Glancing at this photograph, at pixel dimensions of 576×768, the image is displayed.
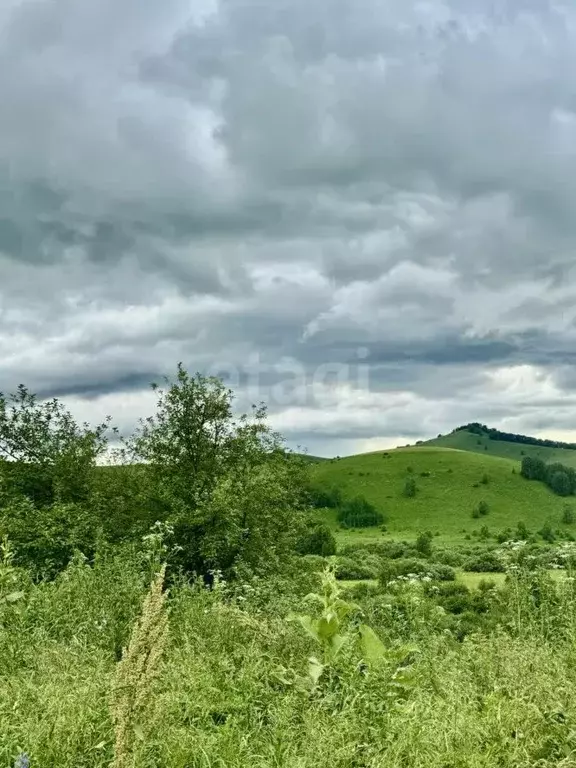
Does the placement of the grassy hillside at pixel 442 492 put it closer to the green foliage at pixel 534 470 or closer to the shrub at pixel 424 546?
the green foliage at pixel 534 470

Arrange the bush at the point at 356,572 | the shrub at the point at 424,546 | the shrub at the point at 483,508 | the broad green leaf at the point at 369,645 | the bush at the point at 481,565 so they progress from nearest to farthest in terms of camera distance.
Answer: the broad green leaf at the point at 369,645, the bush at the point at 356,572, the bush at the point at 481,565, the shrub at the point at 424,546, the shrub at the point at 483,508

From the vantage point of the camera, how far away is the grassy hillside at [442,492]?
105400 millimetres

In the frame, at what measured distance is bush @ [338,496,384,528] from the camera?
109562 mm

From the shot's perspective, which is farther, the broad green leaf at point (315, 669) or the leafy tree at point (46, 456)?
the leafy tree at point (46, 456)

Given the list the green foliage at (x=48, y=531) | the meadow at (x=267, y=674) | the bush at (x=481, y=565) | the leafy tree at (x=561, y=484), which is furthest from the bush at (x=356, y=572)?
the leafy tree at (x=561, y=484)

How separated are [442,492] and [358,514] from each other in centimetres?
1805

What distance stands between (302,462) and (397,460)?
390 feet

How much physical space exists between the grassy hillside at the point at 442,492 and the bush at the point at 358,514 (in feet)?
4.82

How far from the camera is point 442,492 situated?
399 feet

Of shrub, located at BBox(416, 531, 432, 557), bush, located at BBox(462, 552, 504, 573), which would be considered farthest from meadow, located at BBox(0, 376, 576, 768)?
shrub, located at BBox(416, 531, 432, 557)

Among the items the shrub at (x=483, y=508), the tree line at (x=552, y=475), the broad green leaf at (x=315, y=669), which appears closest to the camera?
the broad green leaf at (x=315, y=669)

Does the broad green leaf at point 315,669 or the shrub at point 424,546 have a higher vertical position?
the broad green leaf at point 315,669

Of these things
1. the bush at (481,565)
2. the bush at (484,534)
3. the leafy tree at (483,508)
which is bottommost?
the bush at (484,534)

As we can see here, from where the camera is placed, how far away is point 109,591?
9.86 meters
